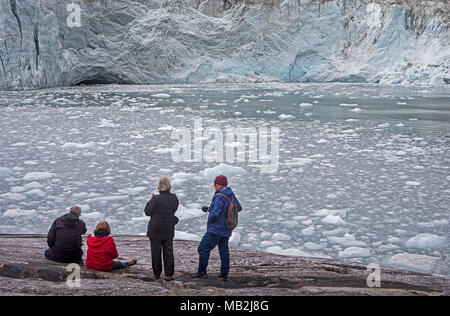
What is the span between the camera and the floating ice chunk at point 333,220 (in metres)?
3.83

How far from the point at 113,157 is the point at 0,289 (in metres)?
4.35

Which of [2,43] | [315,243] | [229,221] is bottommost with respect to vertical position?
[315,243]

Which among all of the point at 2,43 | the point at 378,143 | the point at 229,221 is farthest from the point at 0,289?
the point at 2,43

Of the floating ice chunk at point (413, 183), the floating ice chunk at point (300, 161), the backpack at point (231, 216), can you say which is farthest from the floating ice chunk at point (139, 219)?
the floating ice chunk at point (413, 183)

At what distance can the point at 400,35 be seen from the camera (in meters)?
25.7

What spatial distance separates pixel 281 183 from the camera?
16.5ft

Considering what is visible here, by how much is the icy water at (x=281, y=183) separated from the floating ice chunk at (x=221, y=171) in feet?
0.05

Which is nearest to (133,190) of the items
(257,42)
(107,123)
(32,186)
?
(32,186)

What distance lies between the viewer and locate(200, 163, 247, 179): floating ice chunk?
541 cm

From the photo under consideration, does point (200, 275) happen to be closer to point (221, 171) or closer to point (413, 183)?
point (221, 171)

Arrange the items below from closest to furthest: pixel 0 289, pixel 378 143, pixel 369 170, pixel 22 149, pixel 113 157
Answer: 1. pixel 0 289
2. pixel 369 170
3. pixel 113 157
4. pixel 22 149
5. pixel 378 143

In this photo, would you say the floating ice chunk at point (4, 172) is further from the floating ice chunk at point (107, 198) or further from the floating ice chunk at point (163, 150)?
the floating ice chunk at point (163, 150)

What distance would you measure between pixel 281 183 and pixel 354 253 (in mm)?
1825
